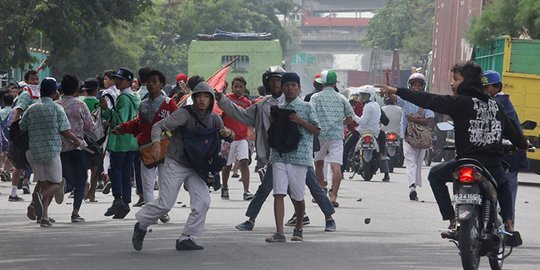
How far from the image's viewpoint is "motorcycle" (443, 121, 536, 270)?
999 cm

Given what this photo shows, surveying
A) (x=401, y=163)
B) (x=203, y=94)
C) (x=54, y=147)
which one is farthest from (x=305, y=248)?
(x=401, y=163)

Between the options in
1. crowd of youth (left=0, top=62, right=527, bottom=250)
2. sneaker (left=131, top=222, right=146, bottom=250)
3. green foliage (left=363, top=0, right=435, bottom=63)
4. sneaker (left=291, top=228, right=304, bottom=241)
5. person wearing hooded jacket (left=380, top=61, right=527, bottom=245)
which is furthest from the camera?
green foliage (left=363, top=0, right=435, bottom=63)

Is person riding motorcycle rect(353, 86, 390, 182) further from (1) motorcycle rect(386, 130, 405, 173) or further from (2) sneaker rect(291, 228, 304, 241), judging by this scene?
(2) sneaker rect(291, 228, 304, 241)

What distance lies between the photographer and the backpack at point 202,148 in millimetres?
12125

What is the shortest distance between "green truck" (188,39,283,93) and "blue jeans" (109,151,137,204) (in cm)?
3602

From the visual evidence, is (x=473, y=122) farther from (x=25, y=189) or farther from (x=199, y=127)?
(x=25, y=189)

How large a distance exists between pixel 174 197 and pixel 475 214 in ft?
9.92

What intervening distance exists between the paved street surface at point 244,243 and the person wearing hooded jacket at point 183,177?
20cm

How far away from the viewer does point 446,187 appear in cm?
1103

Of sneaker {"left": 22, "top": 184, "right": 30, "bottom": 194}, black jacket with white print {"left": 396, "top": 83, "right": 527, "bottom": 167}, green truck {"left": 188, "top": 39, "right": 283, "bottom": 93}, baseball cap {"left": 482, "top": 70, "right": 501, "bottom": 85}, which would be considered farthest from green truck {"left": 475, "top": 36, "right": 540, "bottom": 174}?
green truck {"left": 188, "top": 39, "right": 283, "bottom": 93}

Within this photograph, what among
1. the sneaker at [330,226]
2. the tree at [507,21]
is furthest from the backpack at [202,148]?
the tree at [507,21]

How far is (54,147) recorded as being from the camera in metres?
14.8

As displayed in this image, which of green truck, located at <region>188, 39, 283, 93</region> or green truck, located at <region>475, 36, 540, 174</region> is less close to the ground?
green truck, located at <region>475, 36, 540, 174</region>

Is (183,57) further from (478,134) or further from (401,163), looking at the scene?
(478,134)
